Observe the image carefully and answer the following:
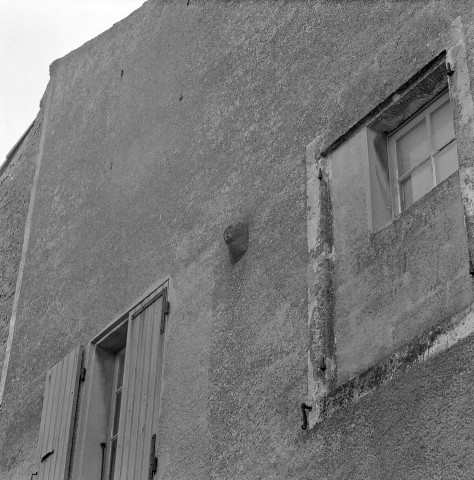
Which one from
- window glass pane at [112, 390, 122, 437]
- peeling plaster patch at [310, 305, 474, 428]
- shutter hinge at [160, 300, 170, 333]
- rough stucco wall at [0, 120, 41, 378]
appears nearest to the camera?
peeling plaster patch at [310, 305, 474, 428]

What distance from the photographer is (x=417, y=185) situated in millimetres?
5523

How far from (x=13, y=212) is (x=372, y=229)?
5.28m

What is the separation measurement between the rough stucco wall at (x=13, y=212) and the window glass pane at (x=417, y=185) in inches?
176

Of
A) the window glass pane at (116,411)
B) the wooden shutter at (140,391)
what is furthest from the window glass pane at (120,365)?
the wooden shutter at (140,391)

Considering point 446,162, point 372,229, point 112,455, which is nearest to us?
point 446,162

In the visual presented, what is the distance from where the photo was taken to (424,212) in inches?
203

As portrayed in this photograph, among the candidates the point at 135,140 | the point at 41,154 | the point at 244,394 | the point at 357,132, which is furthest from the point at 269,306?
the point at 41,154

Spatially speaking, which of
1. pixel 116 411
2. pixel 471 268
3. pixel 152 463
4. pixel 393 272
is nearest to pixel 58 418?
pixel 116 411

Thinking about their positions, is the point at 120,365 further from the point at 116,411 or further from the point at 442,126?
the point at 442,126

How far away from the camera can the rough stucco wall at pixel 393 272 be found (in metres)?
4.91

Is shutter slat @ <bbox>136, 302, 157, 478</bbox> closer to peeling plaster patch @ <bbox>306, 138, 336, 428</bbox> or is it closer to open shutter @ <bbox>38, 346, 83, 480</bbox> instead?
open shutter @ <bbox>38, 346, 83, 480</bbox>

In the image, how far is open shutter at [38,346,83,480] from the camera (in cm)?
728

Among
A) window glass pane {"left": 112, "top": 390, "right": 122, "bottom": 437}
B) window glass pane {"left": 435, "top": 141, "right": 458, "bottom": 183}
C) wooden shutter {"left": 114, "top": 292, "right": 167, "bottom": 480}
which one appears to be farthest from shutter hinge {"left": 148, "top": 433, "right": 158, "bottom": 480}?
window glass pane {"left": 435, "top": 141, "right": 458, "bottom": 183}

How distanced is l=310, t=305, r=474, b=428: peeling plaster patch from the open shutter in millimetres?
2466
